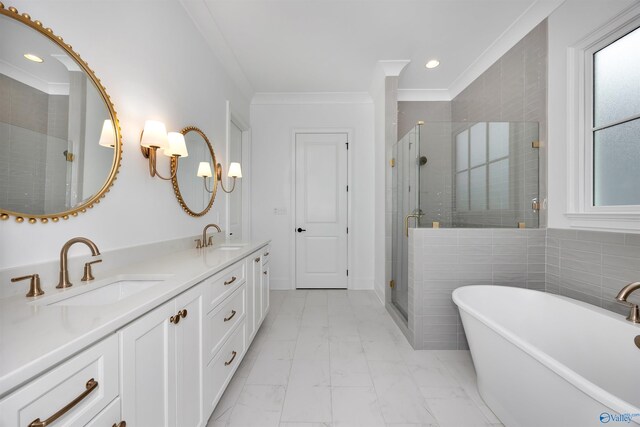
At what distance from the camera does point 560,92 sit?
6.39ft

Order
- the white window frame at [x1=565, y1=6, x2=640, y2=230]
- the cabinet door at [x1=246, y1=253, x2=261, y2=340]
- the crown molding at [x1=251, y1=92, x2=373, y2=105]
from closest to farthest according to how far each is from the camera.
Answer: the white window frame at [x1=565, y1=6, x2=640, y2=230] < the cabinet door at [x1=246, y1=253, x2=261, y2=340] < the crown molding at [x1=251, y1=92, x2=373, y2=105]

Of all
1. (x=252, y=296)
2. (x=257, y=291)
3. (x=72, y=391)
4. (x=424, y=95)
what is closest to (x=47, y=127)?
(x=72, y=391)

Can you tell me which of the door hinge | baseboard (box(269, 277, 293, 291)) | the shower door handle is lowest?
baseboard (box(269, 277, 293, 291))

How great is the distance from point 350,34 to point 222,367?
2869 millimetres

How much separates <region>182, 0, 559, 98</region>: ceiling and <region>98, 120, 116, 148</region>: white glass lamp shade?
54.1 inches

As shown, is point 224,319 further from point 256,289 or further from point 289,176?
point 289,176

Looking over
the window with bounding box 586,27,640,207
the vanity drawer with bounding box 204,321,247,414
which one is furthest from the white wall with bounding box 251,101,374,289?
the window with bounding box 586,27,640,207

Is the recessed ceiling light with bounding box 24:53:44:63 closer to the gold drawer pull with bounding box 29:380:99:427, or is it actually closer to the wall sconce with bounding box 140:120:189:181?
the wall sconce with bounding box 140:120:189:181

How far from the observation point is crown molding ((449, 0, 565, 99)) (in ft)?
6.65

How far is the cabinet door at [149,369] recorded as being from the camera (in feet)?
2.56

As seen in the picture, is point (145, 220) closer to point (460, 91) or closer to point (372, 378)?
point (372, 378)

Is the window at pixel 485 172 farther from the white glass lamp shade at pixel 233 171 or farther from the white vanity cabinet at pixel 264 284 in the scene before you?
the white glass lamp shade at pixel 233 171

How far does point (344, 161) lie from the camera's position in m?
3.71

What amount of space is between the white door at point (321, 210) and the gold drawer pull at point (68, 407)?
10.1ft
